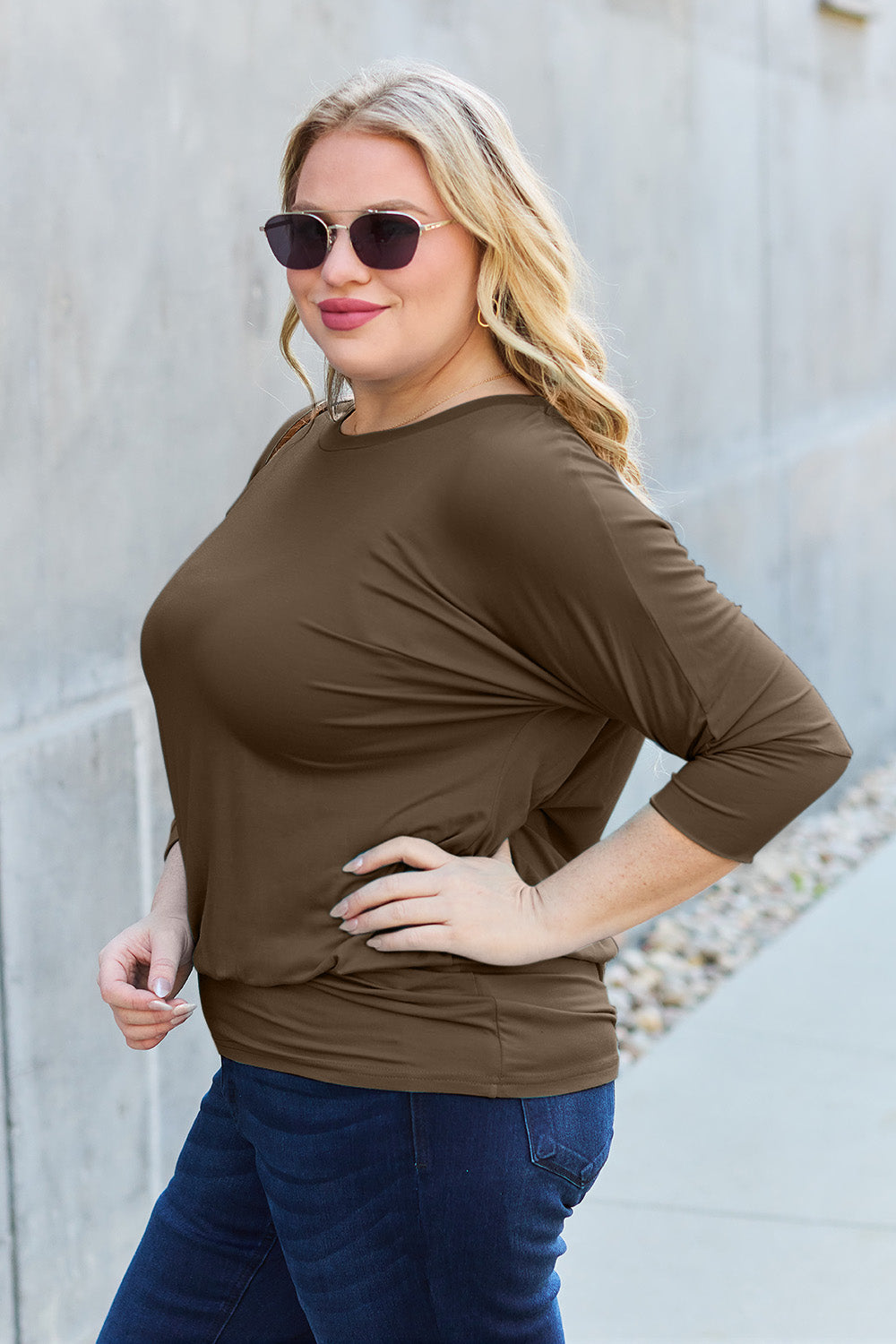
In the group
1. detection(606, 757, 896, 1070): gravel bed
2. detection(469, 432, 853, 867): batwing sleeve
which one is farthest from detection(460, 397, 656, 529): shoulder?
detection(606, 757, 896, 1070): gravel bed

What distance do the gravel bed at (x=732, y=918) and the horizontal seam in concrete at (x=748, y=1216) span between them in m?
0.84

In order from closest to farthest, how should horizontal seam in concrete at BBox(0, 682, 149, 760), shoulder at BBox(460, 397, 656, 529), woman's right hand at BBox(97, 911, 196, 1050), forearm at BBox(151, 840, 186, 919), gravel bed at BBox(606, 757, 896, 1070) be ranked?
shoulder at BBox(460, 397, 656, 529)
woman's right hand at BBox(97, 911, 196, 1050)
forearm at BBox(151, 840, 186, 919)
horizontal seam in concrete at BBox(0, 682, 149, 760)
gravel bed at BBox(606, 757, 896, 1070)

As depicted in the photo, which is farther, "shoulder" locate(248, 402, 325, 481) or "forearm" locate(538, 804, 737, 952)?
"shoulder" locate(248, 402, 325, 481)

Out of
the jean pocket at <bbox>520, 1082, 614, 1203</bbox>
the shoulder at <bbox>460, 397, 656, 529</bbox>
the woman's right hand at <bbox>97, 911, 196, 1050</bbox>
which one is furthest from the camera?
the woman's right hand at <bbox>97, 911, 196, 1050</bbox>

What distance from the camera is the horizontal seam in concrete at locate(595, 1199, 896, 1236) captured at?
358 centimetres

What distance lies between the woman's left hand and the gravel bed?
3.00m

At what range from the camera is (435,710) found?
1633 millimetres

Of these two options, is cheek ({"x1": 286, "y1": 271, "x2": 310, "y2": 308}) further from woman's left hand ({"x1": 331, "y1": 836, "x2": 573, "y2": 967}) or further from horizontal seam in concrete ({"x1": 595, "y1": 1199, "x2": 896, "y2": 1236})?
horizontal seam in concrete ({"x1": 595, "y1": 1199, "x2": 896, "y2": 1236})

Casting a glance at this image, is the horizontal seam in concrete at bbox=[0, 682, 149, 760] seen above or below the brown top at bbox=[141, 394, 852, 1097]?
below

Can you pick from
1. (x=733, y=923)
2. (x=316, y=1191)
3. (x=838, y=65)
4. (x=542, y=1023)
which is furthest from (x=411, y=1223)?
(x=838, y=65)

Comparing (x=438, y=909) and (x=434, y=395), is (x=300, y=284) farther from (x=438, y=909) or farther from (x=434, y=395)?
(x=438, y=909)

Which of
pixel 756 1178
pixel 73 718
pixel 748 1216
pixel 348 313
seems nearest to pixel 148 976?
pixel 348 313

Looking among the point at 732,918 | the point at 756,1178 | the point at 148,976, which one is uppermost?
the point at 148,976

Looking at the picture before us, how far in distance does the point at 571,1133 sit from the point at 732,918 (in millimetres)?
4234
